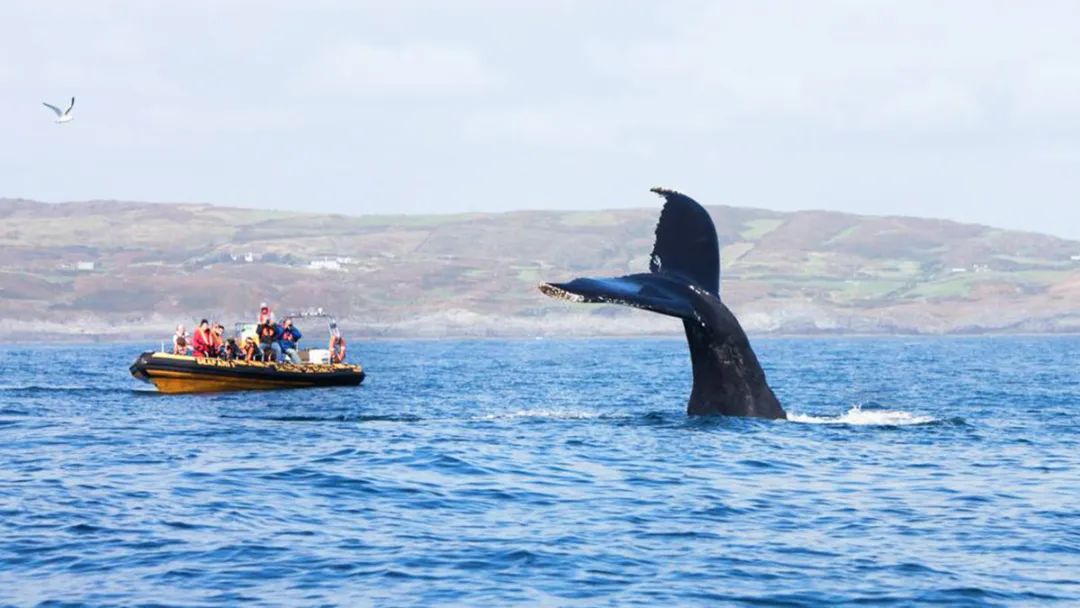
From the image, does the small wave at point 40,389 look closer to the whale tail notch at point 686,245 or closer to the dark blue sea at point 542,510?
the dark blue sea at point 542,510

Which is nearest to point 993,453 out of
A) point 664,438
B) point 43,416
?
point 664,438

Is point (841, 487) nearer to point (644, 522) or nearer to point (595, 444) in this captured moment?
point (644, 522)

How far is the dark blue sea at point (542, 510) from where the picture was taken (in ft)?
44.6

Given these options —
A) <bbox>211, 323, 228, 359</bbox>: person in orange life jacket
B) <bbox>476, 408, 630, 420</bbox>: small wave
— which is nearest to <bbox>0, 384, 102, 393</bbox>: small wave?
<bbox>211, 323, 228, 359</bbox>: person in orange life jacket

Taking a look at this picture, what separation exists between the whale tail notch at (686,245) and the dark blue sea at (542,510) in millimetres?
2699

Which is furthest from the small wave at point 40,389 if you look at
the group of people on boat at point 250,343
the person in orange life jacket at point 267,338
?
the person in orange life jacket at point 267,338

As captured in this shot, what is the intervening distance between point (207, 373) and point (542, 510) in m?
27.1

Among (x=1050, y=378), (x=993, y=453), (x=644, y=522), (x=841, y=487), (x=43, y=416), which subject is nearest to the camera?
(x=644, y=522)

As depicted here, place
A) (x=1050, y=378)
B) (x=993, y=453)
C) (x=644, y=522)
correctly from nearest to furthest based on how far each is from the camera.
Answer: (x=644, y=522), (x=993, y=453), (x=1050, y=378)

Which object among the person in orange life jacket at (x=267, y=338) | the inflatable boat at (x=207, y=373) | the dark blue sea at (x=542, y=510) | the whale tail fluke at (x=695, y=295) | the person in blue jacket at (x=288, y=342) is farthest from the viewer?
the person in blue jacket at (x=288, y=342)

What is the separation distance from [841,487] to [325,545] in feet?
23.5

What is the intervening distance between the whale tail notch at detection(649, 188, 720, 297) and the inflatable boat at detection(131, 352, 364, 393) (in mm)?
23666

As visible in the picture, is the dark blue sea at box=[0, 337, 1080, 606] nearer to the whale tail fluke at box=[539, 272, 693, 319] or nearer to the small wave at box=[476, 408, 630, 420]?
the small wave at box=[476, 408, 630, 420]

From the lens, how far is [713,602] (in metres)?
13.0
